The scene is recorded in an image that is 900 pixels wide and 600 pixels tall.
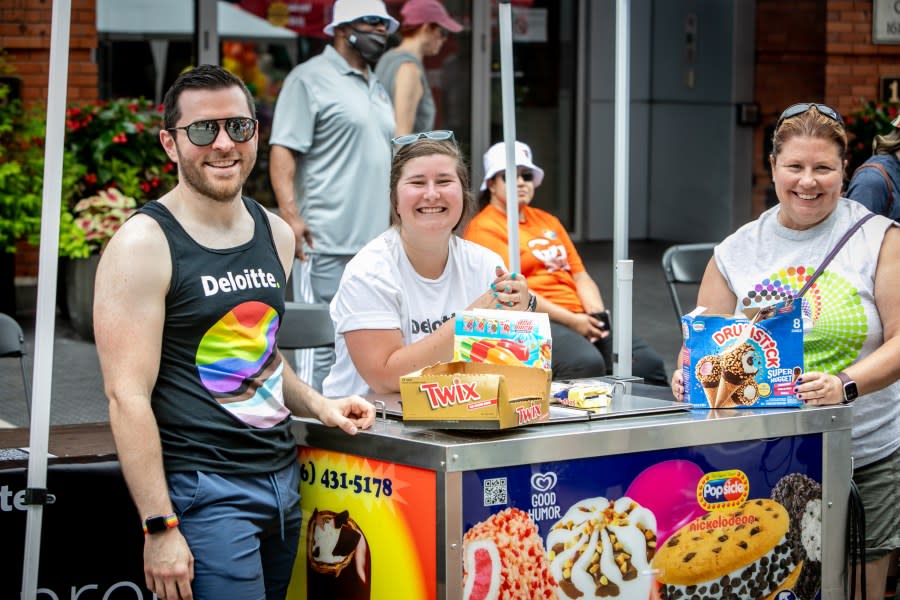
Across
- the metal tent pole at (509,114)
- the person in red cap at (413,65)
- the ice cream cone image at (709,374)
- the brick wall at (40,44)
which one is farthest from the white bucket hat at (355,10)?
the brick wall at (40,44)

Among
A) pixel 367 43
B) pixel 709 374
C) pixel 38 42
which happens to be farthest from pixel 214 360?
pixel 38 42

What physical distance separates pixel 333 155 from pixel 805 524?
3075mm

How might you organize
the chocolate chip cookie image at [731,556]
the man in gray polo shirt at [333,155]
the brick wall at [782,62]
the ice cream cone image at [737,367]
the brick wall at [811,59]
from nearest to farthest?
the chocolate chip cookie image at [731,556]
the ice cream cone image at [737,367]
the man in gray polo shirt at [333,155]
the brick wall at [811,59]
the brick wall at [782,62]

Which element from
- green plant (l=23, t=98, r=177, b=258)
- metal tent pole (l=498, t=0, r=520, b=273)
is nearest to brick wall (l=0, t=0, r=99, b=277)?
green plant (l=23, t=98, r=177, b=258)

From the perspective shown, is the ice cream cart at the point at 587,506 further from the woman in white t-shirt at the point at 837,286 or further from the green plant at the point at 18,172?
the green plant at the point at 18,172

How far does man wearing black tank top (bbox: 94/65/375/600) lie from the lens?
2.68 m

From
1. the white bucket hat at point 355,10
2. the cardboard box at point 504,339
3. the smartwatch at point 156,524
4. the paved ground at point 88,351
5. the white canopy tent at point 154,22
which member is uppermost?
the white canopy tent at point 154,22

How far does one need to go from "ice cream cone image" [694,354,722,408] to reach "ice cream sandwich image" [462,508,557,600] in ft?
2.12

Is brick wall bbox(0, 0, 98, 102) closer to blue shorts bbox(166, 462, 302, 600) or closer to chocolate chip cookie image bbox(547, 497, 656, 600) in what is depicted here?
blue shorts bbox(166, 462, 302, 600)

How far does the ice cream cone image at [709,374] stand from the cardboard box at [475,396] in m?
0.48

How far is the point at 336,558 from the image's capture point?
3076mm

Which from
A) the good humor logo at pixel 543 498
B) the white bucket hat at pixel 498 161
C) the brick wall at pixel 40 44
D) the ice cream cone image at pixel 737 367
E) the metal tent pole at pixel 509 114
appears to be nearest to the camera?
the good humor logo at pixel 543 498

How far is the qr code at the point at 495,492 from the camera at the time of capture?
2826 millimetres

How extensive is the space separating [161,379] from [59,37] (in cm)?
80
